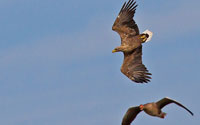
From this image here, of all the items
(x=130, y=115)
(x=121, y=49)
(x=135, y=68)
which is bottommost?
A: (x=130, y=115)

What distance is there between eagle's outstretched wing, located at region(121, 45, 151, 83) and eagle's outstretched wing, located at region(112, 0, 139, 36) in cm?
116

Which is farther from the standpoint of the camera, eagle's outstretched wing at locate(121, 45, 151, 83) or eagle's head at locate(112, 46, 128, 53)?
eagle's head at locate(112, 46, 128, 53)

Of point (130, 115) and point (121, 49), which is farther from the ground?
point (121, 49)

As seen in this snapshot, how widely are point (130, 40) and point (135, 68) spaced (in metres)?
1.85

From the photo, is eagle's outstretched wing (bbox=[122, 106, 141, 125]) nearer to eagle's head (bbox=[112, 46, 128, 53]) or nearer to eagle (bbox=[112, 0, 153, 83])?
eagle (bbox=[112, 0, 153, 83])

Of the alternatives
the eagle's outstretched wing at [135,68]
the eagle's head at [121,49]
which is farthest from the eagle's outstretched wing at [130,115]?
the eagle's head at [121,49]

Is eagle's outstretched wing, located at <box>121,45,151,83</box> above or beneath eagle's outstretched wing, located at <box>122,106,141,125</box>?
above

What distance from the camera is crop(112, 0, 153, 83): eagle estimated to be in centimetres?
2747

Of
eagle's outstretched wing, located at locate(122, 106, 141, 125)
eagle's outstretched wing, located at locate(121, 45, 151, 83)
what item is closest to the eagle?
eagle's outstretched wing, located at locate(121, 45, 151, 83)

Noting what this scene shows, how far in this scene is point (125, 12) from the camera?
29203mm

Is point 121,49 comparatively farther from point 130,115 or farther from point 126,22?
point 130,115

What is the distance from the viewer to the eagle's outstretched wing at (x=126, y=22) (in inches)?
1134

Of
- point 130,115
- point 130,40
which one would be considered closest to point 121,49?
point 130,40

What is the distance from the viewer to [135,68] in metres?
27.6
